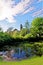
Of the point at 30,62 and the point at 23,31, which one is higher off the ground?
the point at 23,31

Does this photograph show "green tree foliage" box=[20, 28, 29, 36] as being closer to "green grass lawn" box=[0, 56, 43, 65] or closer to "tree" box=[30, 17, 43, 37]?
"tree" box=[30, 17, 43, 37]

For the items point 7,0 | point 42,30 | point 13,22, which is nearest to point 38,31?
point 42,30

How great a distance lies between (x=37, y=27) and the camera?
2.82m

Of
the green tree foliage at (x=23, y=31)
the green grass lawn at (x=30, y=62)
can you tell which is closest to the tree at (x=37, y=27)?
the green tree foliage at (x=23, y=31)

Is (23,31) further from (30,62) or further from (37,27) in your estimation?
(30,62)

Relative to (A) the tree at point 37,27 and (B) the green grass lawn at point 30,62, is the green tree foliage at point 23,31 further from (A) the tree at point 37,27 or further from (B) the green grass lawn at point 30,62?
(B) the green grass lawn at point 30,62

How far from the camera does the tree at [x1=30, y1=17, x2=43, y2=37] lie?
9.22 ft

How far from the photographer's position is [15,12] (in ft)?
9.50

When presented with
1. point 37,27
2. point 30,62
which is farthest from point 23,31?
point 30,62

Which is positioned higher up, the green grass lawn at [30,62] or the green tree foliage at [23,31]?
the green tree foliage at [23,31]

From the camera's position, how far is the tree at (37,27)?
2.81 meters

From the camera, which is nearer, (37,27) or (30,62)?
(30,62)

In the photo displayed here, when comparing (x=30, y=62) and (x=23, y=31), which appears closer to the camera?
(x=30, y=62)

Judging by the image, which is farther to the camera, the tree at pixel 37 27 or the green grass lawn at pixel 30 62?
the tree at pixel 37 27
